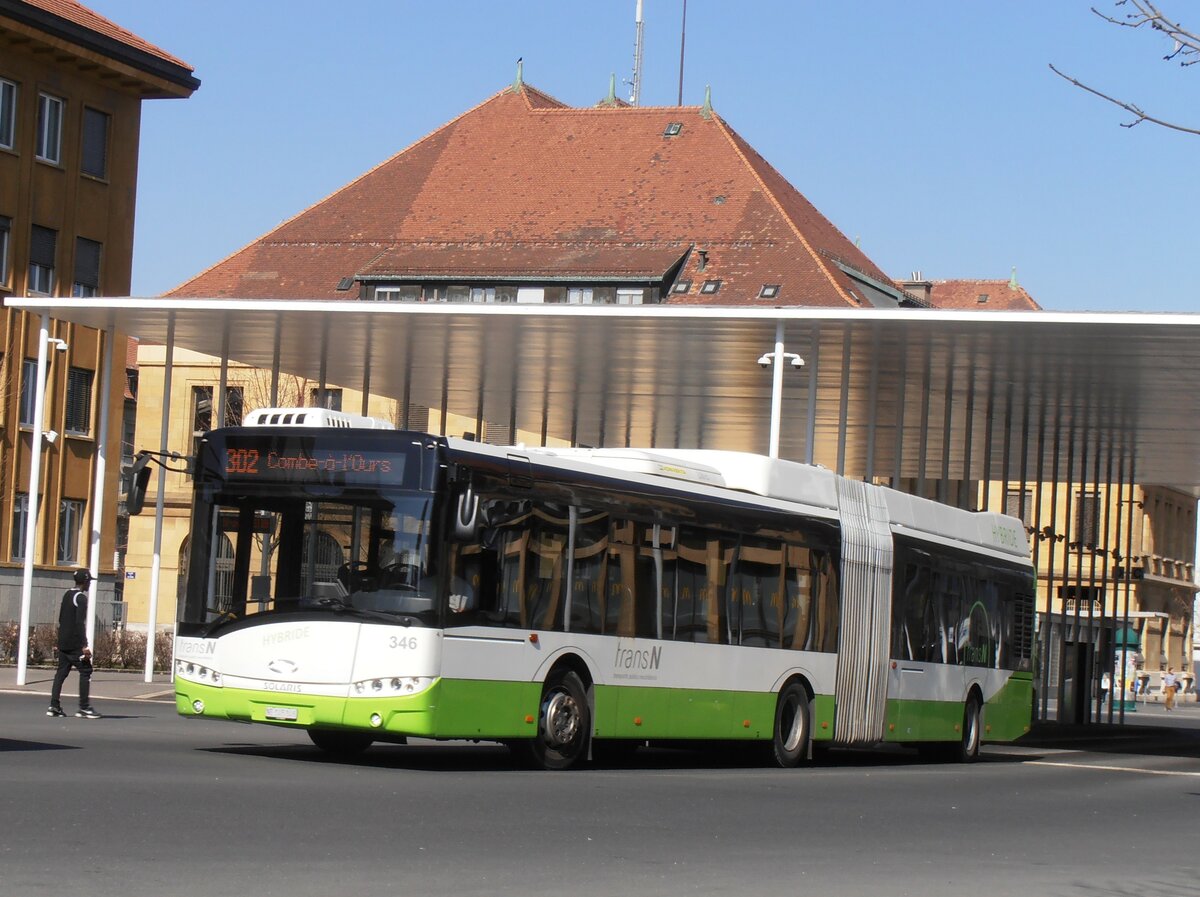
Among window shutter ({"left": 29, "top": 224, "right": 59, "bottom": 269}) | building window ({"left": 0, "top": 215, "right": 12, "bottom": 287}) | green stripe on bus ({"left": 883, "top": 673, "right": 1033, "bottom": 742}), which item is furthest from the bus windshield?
window shutter ({"left": 29, "top": 224, "right": 59, "bottom": 269})

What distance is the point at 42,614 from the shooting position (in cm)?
4712

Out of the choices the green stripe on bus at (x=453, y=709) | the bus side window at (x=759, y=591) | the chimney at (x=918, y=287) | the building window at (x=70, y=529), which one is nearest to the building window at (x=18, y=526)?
the building window at (x=70, y=529)

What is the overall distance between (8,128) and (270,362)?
56.9 feet

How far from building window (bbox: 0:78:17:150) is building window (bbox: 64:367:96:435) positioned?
228 inches

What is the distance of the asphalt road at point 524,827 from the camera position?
937 cm

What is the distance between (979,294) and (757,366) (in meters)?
69.9

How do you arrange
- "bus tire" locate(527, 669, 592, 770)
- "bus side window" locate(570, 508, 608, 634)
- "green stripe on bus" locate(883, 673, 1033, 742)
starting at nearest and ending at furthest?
1. "bus tire" locate(527, 669, 592, 770)
2. "bus side window" locate(570, 508, 608, 634)
3. "green stripe on bus" locate(883, 673, 1033, 742)

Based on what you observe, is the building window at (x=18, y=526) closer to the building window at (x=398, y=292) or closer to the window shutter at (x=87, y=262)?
the window shutter at (x=87, y=262)

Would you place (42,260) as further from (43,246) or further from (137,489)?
(137,489)

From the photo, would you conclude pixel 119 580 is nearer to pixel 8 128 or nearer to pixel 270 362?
pixel 8 128

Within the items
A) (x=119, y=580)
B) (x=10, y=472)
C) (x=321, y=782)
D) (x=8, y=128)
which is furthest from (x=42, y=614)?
(x=321, y=782)

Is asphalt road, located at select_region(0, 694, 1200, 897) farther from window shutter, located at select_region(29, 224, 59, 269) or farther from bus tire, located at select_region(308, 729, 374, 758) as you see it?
Answer: window shutter, located at select_region(29, 224, 59, 269)

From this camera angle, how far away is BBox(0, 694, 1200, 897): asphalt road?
9.37m

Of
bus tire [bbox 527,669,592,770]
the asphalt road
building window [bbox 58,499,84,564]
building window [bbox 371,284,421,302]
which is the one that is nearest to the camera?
the asphalt road
